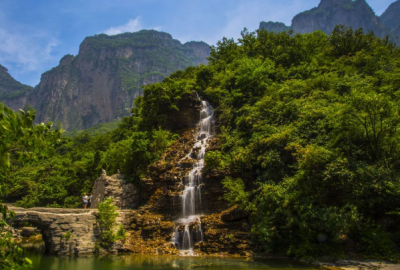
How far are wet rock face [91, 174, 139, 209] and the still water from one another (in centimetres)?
620

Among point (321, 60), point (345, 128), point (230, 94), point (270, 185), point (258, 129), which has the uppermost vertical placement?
point (321, 60)

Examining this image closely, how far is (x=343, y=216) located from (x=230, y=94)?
635 inches

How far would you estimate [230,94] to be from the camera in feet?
82.5

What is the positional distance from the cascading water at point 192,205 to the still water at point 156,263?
1637 mm

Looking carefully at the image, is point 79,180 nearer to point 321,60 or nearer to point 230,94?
point 230,94

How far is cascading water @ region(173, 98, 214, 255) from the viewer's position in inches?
597

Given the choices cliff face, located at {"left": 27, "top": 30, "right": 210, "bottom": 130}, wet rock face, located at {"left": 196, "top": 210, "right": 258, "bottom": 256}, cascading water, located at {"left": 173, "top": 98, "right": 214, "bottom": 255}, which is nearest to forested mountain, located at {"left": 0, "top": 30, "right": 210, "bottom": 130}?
cliff face, located at {"left": 27, "top": 30, "right": 210, "bottom": 130}

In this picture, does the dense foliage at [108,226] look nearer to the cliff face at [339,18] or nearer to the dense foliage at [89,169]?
the dense foliage at [89,169]

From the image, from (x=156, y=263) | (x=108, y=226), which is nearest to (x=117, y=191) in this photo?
(x=108, y=226)

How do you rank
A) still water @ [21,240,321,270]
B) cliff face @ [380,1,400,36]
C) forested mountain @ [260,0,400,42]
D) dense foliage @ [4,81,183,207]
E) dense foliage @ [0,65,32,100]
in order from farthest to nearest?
dense foliage @ [0,65,32,100], cliff face @ [380,1,400,36], forested mountain @ [260,0,400,42], dense foliage @ [4,81,183,207], still water @ [21,240,321,270]

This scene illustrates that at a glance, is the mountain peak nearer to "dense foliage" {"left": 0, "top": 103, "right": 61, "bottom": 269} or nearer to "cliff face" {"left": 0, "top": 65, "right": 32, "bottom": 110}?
"dense foliage" {"left": 0, "top": 103, "right": 61, "bottom": 269}

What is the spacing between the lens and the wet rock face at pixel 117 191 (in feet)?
66.3

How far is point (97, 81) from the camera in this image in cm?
14075

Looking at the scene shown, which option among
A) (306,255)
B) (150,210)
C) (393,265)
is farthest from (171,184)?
(393,265)
